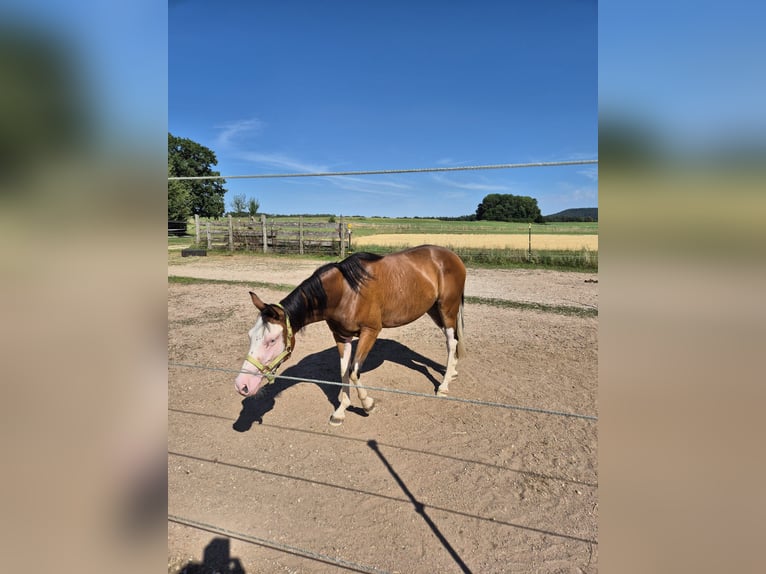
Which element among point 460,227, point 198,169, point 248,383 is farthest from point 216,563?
point 198,169

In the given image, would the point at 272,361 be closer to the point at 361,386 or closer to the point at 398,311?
the point at 361,386

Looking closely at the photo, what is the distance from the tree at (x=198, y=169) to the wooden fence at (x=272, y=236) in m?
15.2

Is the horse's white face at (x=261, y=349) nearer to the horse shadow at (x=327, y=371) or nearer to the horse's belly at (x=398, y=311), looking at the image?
the horse shadow at (x=327, y=371)

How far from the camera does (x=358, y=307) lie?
367 cm

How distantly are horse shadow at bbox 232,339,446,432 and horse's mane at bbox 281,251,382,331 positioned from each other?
906mm

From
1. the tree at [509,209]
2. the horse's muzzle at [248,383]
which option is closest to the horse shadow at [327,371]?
the horse's muzzle at [248,383]

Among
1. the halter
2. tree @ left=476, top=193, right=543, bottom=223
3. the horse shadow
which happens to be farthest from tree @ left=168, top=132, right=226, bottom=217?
the halter

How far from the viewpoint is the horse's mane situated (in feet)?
11.0
